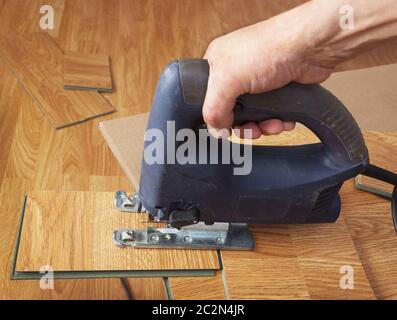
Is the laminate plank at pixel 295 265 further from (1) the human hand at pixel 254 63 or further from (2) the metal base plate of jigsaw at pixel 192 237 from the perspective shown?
(1) the human hand at pixel 254 63

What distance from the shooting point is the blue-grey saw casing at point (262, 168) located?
0.72 m

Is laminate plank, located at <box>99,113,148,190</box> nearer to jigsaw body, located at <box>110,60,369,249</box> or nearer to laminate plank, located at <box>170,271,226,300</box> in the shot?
jigsaw body, located at <box>110,60,369,249</box>

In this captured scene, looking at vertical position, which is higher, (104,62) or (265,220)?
(104,62)

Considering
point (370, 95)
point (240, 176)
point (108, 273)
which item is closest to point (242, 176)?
point (240, 176)

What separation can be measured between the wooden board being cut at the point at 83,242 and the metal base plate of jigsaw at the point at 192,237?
1 centimetres

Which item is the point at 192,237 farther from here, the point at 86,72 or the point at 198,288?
the point at 86,72

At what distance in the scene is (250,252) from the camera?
0.87 m

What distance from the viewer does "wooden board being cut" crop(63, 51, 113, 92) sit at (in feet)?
5.92

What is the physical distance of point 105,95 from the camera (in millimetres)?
1822

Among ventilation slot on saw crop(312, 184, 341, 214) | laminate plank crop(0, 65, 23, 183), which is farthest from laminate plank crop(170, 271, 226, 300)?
laminate plank crop(0, 65, 23, 183)

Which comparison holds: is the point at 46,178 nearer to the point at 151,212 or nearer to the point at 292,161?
the point at 151,212

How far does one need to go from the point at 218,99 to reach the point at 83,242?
1.06 feet
